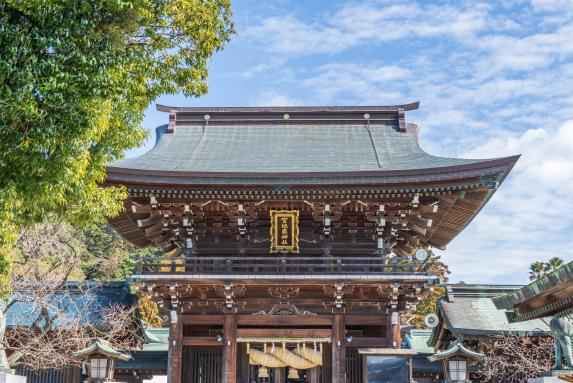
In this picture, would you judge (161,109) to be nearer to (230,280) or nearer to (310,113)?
(310,113)

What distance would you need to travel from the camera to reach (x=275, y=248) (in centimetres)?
1716

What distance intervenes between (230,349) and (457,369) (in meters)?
5.58

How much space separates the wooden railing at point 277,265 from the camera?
1641 cm

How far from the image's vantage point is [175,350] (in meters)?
17.0

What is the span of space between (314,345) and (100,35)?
402 inches

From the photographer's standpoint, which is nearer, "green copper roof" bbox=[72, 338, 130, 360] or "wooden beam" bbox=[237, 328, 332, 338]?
"green copper roof" bbox=[72, 338, 130, 360]

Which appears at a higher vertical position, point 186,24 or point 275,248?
point 186,24

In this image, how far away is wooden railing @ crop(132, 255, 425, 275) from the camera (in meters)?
16.4

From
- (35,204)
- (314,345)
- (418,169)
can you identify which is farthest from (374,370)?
(35,204)

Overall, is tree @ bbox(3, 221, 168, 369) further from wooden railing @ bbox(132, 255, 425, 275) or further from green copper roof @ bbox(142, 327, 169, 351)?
wooden railing @ bbox(132, 255, 425, 275)

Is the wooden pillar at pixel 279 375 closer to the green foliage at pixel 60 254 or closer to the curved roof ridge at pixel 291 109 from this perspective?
the green foliage at pixel 60 254

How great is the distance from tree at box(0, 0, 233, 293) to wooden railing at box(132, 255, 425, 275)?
527cm

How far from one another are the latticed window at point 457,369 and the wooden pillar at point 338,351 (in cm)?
261

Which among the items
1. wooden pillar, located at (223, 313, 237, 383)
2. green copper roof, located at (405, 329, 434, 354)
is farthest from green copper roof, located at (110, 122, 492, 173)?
green copper roof, located at (405, 329, 434, 354)
